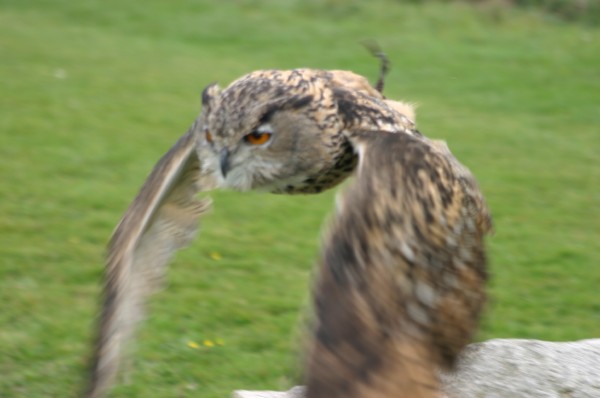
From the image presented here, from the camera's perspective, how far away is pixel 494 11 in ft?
47.1

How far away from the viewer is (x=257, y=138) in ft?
13.0

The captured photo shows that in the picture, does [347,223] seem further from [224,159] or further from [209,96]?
[209,96]

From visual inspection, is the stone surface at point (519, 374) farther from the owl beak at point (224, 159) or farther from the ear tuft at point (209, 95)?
the ear tuft at point (209, 95)

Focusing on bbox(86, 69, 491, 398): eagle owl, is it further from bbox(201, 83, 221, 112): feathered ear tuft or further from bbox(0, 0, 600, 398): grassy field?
bbox(0, 0, 600, 398): grassy field

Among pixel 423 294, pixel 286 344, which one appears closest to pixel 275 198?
pixel 286 344

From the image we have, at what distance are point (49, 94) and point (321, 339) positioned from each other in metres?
8.44

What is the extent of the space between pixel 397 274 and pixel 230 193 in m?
5.34

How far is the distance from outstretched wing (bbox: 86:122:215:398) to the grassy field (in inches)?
8.1

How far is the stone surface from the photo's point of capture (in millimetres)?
4227

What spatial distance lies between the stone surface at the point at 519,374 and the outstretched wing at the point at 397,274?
619mm

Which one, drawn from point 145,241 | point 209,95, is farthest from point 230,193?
point 209,95

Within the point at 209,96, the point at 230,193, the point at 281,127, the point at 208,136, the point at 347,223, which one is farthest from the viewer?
the point at 230,193

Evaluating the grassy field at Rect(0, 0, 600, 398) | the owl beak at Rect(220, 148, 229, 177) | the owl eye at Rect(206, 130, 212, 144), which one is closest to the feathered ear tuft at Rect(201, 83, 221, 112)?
the owl eye at Rect(206, 130, 212, 144)

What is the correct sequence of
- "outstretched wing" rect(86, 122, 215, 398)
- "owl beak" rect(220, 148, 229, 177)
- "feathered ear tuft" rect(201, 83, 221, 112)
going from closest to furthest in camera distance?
"outstretched wing" rect(86, 122, 215, 398) → "owl beak" rect(220, 148, 229, 177) → "feathered ear tuft" rect(201, 83, 221, 112)
